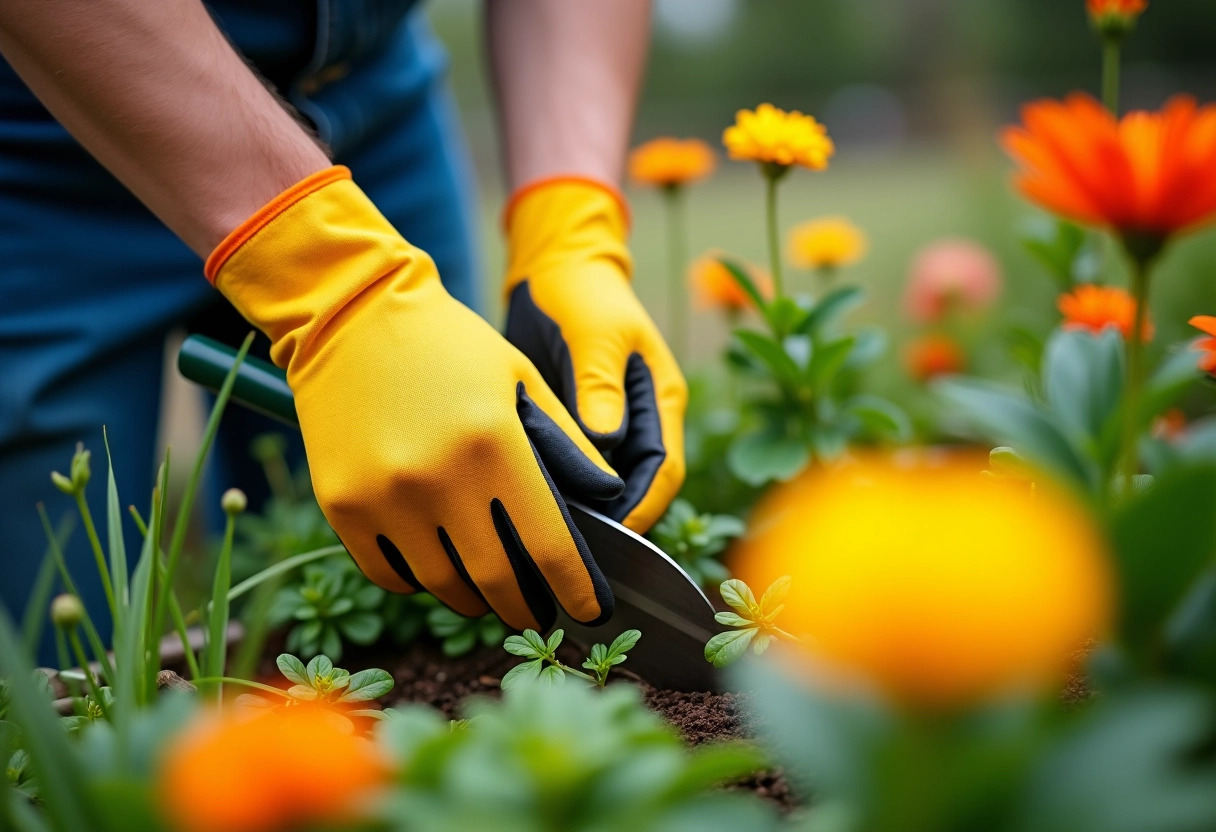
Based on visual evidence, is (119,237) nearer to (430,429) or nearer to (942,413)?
(430,429)

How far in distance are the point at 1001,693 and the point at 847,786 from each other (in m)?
0.07

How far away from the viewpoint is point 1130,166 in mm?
410

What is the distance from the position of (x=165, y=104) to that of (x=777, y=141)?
588mm

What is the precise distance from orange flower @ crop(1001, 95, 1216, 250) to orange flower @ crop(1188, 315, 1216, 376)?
0.54ft

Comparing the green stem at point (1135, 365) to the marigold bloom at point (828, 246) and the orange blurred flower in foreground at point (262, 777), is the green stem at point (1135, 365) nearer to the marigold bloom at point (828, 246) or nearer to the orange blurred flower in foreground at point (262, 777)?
the orange blurred flower in foreground at point (262, 777)

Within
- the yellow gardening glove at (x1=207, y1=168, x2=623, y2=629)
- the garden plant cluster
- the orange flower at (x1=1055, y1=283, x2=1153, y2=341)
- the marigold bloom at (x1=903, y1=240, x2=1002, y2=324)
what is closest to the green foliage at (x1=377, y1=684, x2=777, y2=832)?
the garden plant cluster

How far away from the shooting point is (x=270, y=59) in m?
1.16

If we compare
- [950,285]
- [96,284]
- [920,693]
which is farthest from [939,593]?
[950,285]

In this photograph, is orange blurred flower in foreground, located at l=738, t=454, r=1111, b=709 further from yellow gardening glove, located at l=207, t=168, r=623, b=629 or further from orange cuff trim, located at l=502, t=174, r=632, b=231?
orange cuff trim, located at l=502, t=174, r=632, b=231

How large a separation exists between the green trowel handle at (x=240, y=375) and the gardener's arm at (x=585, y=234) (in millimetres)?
291

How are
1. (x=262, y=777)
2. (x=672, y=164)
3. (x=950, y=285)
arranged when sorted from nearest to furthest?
(x=262, y=777), (x=672, y=164), (x=950, y=285)

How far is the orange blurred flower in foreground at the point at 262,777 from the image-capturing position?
33cm

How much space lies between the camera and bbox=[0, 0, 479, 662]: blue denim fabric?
1066mm

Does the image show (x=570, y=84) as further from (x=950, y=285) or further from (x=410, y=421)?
(x=950, y=285)
